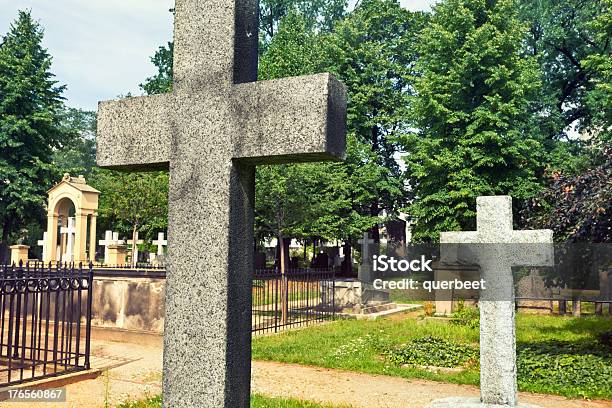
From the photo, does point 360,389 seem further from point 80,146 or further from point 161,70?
point 80,146

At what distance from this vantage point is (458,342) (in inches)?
460

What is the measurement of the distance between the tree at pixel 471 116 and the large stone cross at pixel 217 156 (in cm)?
2009

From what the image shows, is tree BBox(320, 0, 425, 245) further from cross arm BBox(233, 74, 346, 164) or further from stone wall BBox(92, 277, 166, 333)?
cross arm BBox(233, 74, 346, 164)

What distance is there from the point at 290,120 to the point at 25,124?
105ft

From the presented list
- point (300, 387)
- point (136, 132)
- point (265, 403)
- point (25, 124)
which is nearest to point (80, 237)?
point (25, 124)

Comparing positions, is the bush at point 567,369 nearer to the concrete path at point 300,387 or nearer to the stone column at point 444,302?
the concrete path at point 300,387

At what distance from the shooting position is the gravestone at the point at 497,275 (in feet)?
19.7

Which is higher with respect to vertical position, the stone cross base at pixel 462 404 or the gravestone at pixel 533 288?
the gravestone at pixel 533 288

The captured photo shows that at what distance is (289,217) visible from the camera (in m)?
18.5

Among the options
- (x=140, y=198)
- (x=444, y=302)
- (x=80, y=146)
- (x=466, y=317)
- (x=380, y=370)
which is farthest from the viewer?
(x=80, y=146)

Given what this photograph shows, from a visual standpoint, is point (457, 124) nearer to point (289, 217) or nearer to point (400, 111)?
point (400, 111)

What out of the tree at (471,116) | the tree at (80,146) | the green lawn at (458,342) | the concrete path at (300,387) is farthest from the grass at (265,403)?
the tree at (80,146)

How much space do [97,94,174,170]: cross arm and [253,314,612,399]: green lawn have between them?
6865 millimetres

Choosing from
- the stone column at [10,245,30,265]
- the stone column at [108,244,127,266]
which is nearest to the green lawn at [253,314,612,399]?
the stone column at [108,244,127,266]
